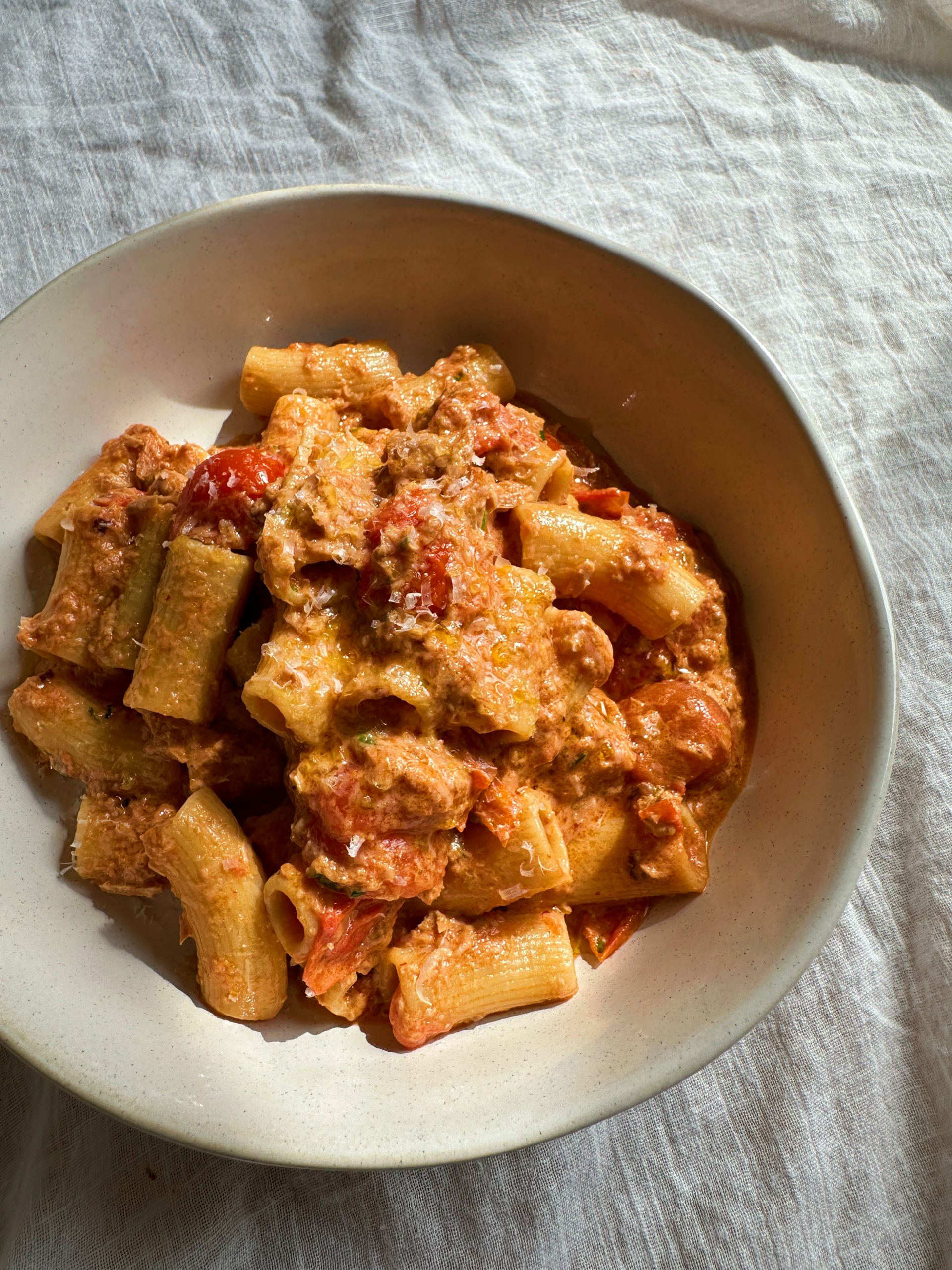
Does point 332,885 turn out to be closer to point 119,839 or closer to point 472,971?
point 472,971

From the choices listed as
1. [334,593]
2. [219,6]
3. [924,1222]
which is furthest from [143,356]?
[924,1222]

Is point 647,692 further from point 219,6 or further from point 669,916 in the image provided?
point 219,6

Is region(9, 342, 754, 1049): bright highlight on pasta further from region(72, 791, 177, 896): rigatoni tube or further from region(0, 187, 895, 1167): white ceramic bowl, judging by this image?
region(0, 187, 895, 1167): white ceramic bowl

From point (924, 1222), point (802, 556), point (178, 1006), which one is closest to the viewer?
point (178, 1006)

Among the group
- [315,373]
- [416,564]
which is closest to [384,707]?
[416,564]

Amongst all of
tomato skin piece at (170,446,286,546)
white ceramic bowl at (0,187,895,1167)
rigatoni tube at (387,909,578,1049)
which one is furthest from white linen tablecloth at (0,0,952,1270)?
tomato skin piece at (170,446,286,546)

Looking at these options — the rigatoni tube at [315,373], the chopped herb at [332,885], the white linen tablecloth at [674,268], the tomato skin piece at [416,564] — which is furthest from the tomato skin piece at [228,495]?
the white linen tablecloth at [674,268]

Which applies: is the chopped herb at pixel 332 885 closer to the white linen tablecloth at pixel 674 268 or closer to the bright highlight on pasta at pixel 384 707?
the bright highlight on pasta at pixel 384 707
